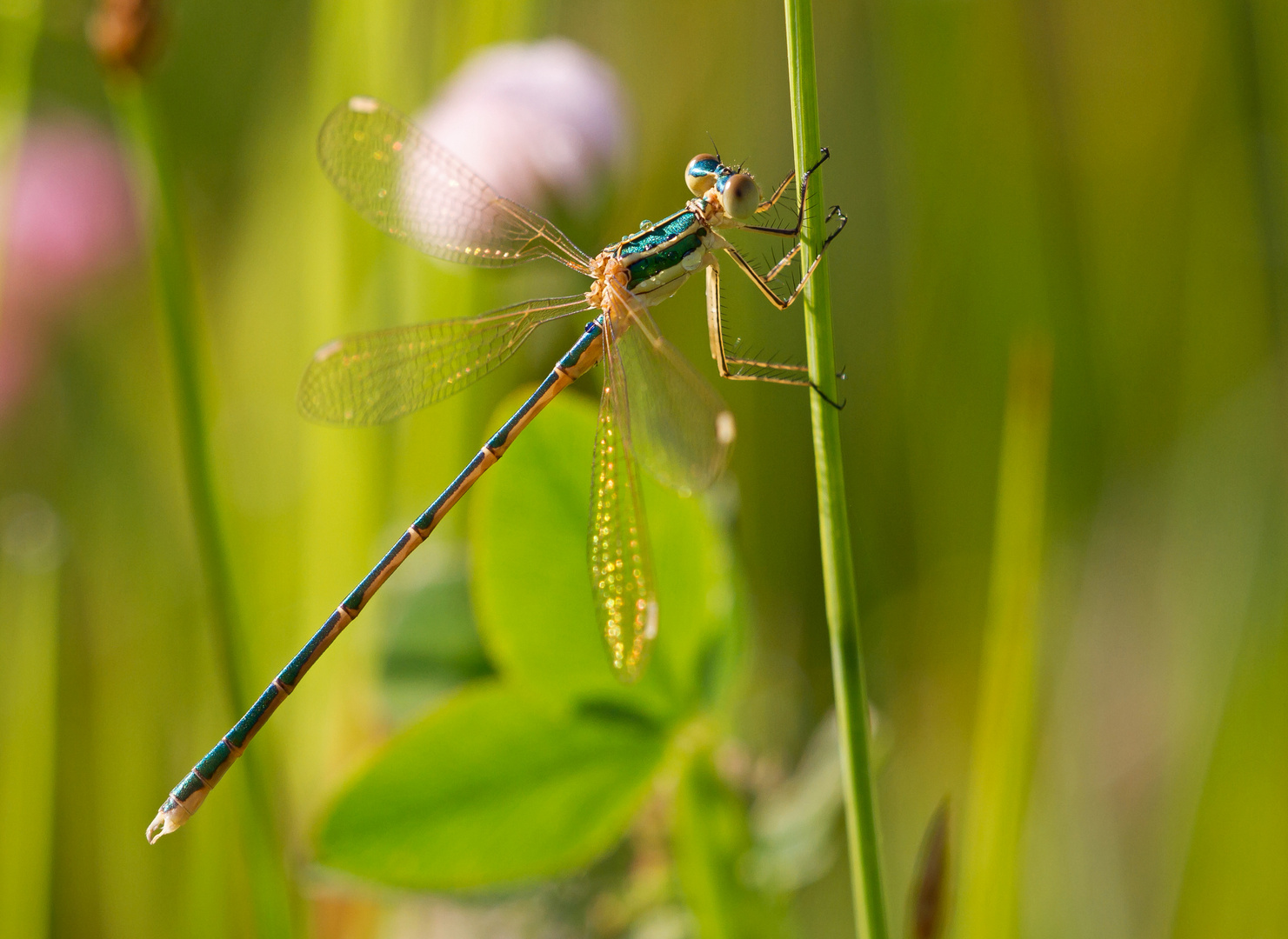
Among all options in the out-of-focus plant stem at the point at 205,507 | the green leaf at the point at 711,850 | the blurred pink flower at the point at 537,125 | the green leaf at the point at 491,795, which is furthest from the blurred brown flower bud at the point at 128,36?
the green leaf at the point at 711,850

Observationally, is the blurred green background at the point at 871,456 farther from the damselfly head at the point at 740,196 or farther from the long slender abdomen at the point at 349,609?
the damselfly head at the point at 740,196

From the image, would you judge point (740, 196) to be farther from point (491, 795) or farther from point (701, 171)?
point (491, 795)

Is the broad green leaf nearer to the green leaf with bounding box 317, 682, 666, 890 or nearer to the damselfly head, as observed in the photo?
the green leaf with bounding box 317, 682, 666, 890

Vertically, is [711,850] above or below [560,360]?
below

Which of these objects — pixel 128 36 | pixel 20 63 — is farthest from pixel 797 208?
pixel 20 63

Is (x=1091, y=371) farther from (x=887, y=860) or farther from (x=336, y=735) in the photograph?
(x=336, y=735)
